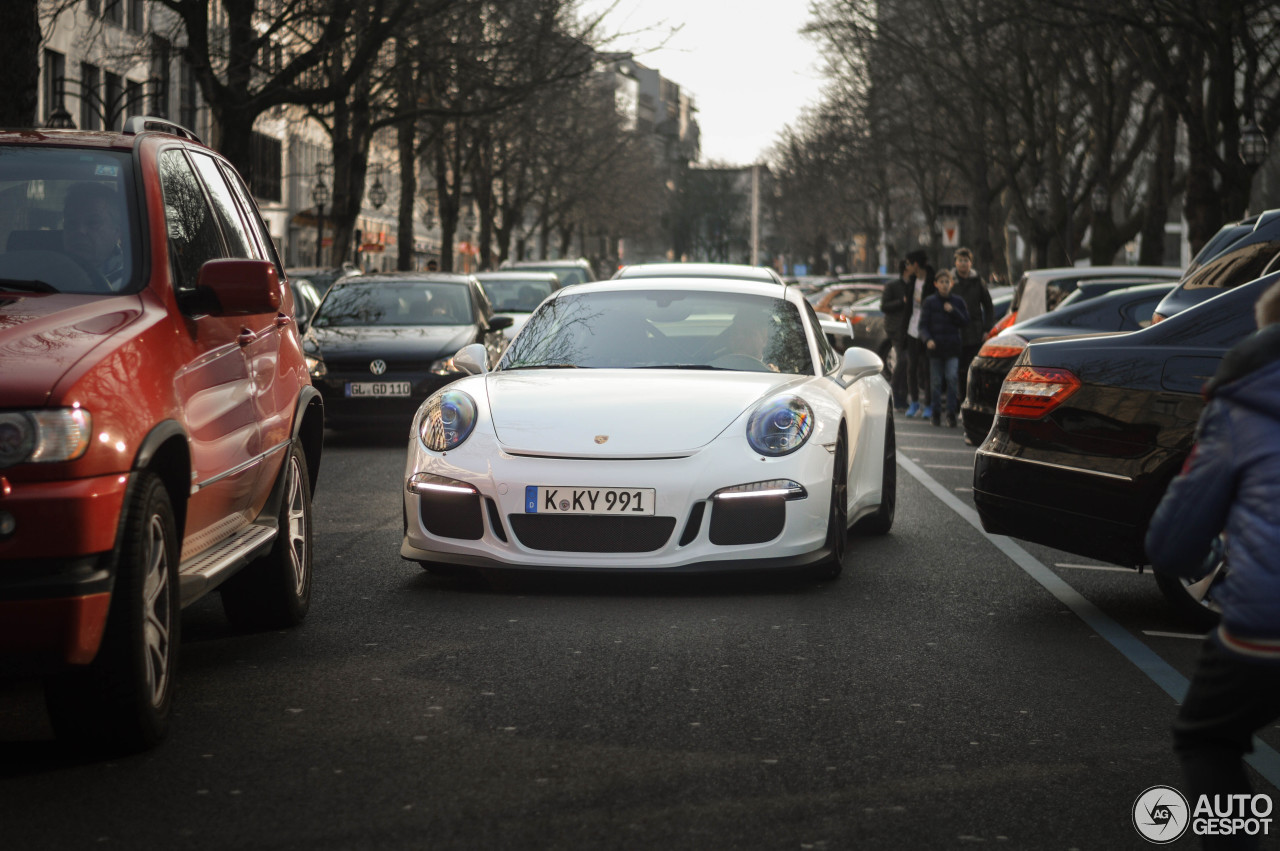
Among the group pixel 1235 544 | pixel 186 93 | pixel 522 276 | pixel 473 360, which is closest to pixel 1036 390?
pixel 473 360

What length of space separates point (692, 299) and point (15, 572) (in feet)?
17.2

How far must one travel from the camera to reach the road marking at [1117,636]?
5285mm

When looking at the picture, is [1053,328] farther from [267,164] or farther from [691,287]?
[267,164]

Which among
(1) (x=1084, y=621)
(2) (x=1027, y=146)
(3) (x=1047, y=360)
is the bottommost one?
(1) (x=1084, y=621)

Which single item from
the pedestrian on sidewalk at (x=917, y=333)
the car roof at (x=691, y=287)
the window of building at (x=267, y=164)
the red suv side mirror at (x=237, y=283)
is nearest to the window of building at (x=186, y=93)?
the window of building at (x=267, y=164)

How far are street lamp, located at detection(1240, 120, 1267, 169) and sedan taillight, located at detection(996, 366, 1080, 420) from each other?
2108cm

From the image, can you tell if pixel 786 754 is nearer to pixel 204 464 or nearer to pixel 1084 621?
pixel 204 464

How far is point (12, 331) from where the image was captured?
4879mm

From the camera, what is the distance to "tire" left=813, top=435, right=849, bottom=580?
26.3ft

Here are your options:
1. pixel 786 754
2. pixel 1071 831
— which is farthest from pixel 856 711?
pixel 1071 831

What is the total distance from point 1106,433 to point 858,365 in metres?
2.08

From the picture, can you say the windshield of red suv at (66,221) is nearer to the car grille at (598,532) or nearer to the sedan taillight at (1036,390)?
the car grille at (598,532)

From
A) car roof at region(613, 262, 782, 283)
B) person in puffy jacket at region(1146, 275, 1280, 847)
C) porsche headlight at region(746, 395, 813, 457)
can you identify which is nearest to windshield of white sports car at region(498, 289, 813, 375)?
porsche headlight at region(746, 395, 813, 457)

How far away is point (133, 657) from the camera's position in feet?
15.8
